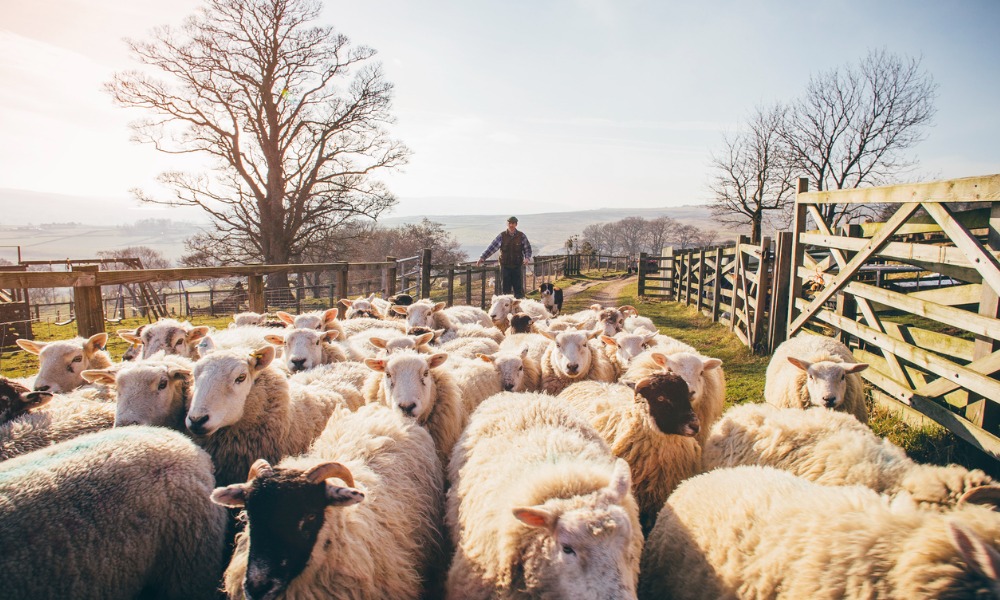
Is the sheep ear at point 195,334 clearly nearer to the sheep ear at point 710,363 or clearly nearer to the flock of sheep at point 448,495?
the flock of sheep at point 448,495

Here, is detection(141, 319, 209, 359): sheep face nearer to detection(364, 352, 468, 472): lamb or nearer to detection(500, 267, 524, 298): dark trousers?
detection(364, 352, 468, 472): lamb

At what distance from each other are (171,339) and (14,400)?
1.82 metres

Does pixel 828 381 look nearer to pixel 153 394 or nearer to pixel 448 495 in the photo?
pixel 448 495

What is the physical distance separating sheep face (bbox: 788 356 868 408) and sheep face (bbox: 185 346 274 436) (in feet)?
15.1

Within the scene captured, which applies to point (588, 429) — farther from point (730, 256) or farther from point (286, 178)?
point (286, 178)

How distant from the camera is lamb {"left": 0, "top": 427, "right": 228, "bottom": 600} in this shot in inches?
76.5

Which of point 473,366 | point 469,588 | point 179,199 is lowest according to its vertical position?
point 469,588

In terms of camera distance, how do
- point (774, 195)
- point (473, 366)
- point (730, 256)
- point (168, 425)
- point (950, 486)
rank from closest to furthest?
1. point (950, 486)
2. point (168, 425)
3. point (473, 366)
4. point (730, 256)
5. point (774, 195)

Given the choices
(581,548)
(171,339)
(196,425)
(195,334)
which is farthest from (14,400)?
(581,548)

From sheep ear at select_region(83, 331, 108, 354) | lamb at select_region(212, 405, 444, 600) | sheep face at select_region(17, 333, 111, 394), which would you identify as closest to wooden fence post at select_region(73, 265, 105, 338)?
sheep face at select_region(17, 333, 111, 394)

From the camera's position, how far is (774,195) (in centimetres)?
3052

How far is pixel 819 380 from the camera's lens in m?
4.17

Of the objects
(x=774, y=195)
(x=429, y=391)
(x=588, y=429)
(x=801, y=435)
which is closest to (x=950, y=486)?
(x=801, y=435)

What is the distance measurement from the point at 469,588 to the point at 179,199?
64.8ft
